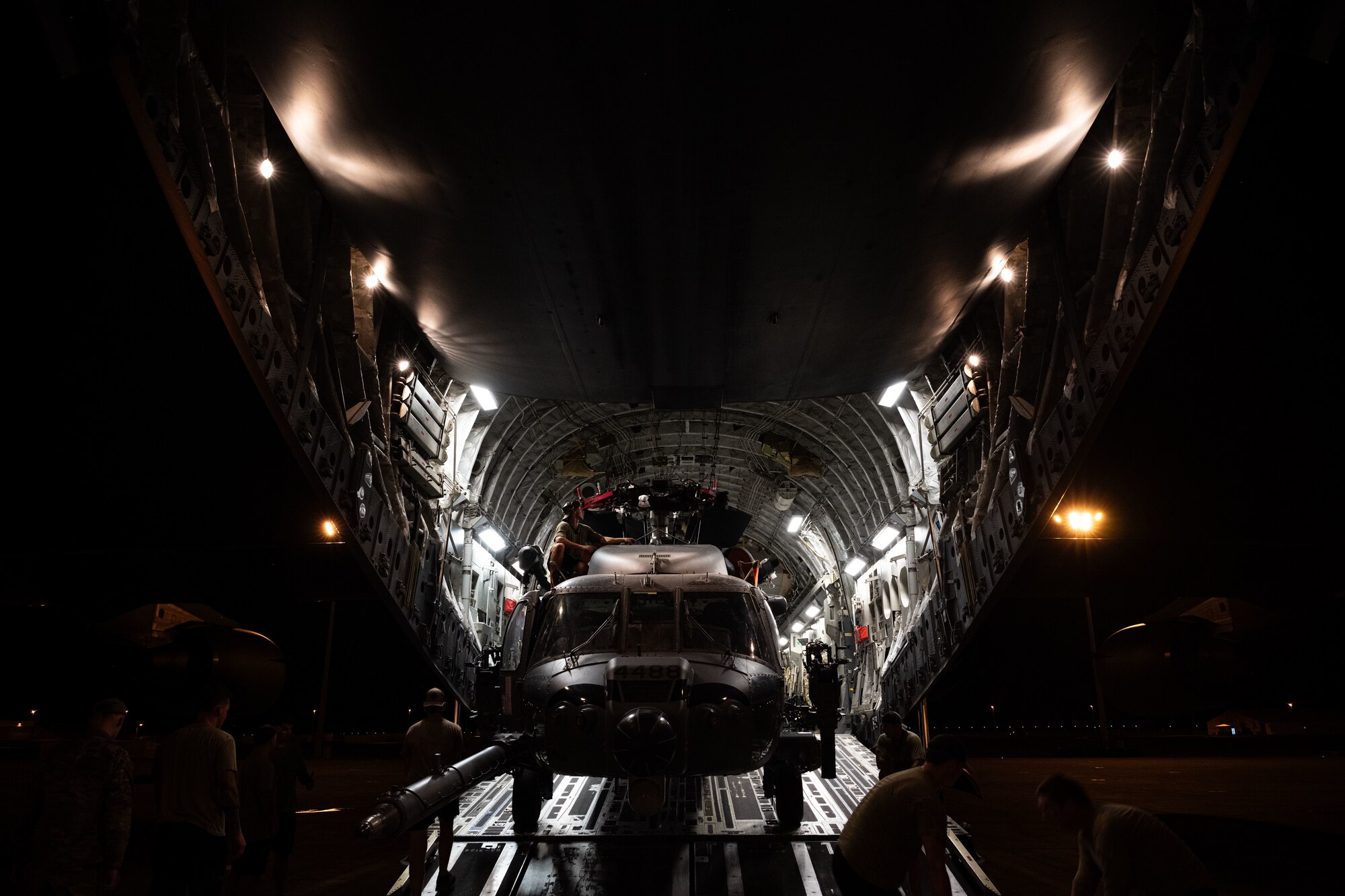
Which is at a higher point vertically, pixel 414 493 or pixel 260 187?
pixel 260 187

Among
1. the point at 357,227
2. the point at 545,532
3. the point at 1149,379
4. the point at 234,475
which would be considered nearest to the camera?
the point at 1149,379

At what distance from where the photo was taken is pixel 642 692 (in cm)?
673

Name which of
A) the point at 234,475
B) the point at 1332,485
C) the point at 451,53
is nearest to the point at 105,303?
the point at 234,475

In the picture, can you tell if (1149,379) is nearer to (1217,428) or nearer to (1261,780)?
(1217,428)

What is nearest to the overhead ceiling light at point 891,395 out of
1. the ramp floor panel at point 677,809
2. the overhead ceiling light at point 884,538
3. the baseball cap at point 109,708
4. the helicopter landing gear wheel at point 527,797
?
the overhead ceiling light at point 884,538

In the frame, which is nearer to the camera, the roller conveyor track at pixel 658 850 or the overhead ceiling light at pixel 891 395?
the roller conveyor track at pixel 658 850

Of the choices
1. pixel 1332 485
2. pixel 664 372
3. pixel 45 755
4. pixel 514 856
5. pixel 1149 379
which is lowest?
pixel 514 856

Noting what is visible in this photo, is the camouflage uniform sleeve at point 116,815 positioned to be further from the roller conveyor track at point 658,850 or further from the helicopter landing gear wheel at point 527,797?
the helicopter landing gear wheel at point 527,797

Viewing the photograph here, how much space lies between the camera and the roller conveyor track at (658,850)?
19.2ft

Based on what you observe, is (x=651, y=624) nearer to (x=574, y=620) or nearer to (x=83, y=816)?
(x=574, y=620)

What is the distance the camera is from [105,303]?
6.87 metres

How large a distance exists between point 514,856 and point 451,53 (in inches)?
274

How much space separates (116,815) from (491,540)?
15.5m

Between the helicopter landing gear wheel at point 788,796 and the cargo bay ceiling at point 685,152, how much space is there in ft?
20.3
